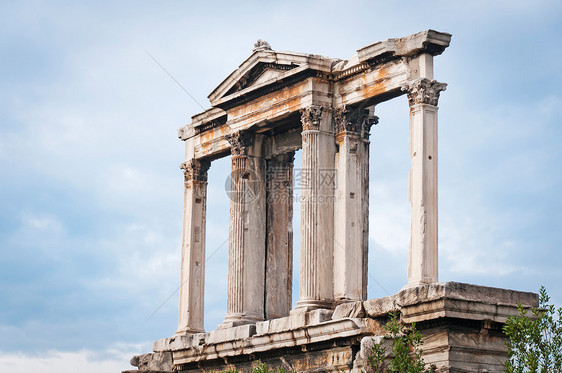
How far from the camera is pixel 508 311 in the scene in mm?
18250

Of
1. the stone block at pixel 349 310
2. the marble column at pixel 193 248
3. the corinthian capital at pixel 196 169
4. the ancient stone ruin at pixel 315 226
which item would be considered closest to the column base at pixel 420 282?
the ancient stone ruin at pixel 315 226

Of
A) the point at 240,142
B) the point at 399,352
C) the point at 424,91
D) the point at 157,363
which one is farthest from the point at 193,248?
the point at 399,352

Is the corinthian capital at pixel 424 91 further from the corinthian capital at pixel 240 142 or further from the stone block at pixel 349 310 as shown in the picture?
the corinthian capital at pixel 240 142

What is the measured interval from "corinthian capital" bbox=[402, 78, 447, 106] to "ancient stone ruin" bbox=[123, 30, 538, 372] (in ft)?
0.08

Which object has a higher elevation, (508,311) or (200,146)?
(200,146)

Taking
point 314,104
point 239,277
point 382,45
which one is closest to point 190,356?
point 239,277

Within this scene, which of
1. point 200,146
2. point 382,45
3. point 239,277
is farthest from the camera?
point 200,146

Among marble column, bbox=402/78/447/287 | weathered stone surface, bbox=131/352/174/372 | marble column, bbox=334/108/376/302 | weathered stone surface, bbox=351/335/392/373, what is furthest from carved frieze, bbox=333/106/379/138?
weathered stone surface, bbox=131/352/174/372

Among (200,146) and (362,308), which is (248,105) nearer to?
(200,146)

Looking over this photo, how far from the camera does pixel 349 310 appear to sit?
791 inches

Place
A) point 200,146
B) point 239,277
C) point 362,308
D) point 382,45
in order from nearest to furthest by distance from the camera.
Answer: point 362,308 → point 382,45 → point 239,277 → point 200,146

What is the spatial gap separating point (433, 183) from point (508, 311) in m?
3.06

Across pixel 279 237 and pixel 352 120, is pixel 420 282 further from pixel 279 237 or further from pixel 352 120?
pixel 279 237

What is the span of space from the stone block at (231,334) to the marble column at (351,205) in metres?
2.10
